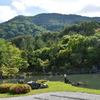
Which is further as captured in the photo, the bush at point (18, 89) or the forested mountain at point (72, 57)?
the forested mountain at point (72, 57)

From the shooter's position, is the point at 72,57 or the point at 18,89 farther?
the point at 72,57

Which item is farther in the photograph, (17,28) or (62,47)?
(17,28)

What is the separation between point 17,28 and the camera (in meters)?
170

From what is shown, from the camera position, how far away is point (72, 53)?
172 ft

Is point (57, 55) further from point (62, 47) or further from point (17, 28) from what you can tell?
point (17, 28)

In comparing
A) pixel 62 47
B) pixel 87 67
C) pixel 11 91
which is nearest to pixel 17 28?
pixel 62 47

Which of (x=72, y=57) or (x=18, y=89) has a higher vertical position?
(x=72, y=57)

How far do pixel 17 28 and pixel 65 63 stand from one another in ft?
422

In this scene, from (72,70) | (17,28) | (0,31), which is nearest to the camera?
(72,70)

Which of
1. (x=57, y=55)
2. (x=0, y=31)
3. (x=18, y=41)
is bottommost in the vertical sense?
(x=57, y=55)

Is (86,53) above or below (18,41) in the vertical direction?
below

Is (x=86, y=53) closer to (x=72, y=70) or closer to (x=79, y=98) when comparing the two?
(x=72, y=70)

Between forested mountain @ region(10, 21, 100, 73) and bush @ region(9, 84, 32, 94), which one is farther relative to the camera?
forested mountain @ region(10, 21, 100, 73)

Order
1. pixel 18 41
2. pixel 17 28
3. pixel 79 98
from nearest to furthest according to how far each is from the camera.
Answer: pixel 79 98 < pixel 18 41 < pixel 17 28
